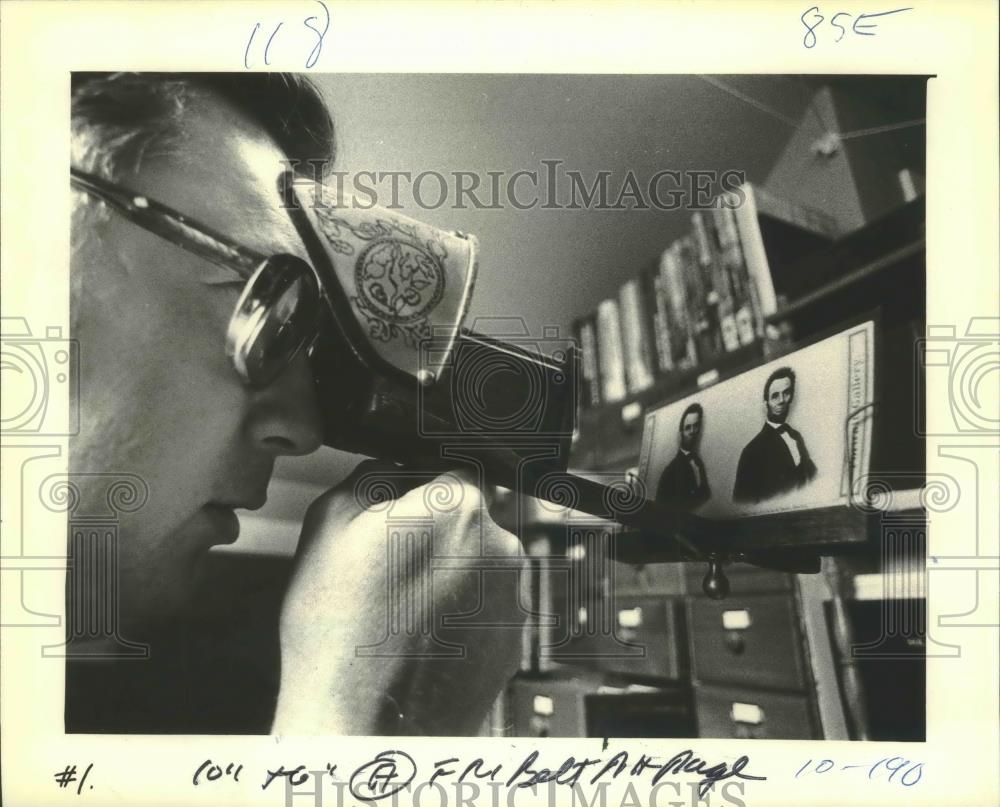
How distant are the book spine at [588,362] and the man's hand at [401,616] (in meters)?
0.27

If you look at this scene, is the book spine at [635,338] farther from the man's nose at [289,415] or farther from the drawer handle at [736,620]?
the man's nose at [289,415]

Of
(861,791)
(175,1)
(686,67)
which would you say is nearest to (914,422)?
(861,791)

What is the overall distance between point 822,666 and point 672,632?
0.28m

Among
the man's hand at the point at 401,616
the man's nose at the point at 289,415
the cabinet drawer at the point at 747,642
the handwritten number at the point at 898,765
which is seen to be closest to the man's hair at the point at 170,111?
the man's nose at the point at 289,415

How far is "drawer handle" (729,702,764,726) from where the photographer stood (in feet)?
5.32

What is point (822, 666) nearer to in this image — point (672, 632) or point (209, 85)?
point (672, 632)

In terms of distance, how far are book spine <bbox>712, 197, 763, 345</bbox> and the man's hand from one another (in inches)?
23.1

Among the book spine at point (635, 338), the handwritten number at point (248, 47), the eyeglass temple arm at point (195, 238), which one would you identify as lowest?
the book spine at point (635, 338)

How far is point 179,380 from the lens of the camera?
1644 mm

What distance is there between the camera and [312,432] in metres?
1.66

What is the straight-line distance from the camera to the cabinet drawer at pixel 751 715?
63.6 inches
